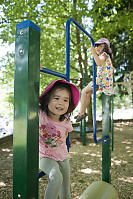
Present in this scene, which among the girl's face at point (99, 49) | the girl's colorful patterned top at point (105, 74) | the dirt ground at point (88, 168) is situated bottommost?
the dirt ground at point (88, 168)

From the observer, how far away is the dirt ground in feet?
7.79

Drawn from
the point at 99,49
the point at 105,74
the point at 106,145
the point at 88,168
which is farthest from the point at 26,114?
the point at 88,168

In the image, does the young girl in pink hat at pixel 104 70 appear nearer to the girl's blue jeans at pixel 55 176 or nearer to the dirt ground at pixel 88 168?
the dirt ground at pixel 88 168

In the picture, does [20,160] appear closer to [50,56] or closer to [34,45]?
[34,45]

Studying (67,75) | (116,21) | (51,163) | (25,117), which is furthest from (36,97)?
(116,21)

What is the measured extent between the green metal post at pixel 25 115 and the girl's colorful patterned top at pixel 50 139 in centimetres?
64

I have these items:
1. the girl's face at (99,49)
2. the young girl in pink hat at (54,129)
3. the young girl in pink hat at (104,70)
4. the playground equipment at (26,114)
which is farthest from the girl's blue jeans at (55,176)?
the girl's face at (99,49)

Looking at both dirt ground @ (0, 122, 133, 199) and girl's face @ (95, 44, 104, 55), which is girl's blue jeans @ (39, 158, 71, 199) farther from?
girl's face @ (95, 44, 104, 55)

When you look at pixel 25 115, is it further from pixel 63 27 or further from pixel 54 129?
pixel 63 27

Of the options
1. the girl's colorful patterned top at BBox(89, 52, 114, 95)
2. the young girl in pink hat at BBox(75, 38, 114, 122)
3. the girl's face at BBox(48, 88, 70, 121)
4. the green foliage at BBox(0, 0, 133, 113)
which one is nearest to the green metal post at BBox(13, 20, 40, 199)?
the girl's face at BBox(48, 88, 70, 121)

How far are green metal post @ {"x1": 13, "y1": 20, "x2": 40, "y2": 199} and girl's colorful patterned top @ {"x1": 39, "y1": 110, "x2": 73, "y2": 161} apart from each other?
0.64 metres

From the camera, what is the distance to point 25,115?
2.34 ft

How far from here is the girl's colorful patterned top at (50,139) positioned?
55.1 inches

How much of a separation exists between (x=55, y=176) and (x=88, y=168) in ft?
6.71
